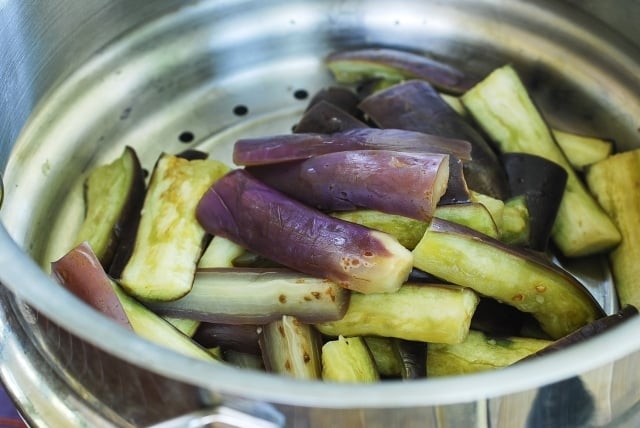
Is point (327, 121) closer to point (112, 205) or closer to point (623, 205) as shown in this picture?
point (112, 205)

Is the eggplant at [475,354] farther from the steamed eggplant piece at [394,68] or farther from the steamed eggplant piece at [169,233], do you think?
the steamed eggplant piece at [394,68]

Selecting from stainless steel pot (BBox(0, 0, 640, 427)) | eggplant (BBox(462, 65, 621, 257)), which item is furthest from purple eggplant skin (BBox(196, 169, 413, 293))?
eggplant (BBox(462, 65, 621, 257))

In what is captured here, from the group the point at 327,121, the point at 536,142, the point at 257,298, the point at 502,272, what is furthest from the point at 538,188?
the point at 257,298

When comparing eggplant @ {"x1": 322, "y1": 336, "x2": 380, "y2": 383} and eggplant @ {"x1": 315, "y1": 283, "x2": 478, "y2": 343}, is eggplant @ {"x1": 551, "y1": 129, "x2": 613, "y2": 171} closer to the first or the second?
eggplant @ {"x1": 315, "y1": 283, "x2": 478, "y2": 343}

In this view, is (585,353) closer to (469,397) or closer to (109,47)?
(469,397)

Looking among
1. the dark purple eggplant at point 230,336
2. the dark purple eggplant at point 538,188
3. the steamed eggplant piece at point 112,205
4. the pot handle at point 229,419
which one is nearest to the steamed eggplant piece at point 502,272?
the dark purple eggplant at point 538,188

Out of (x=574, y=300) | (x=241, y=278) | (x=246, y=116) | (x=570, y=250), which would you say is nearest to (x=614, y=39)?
(x=570, y=250)
